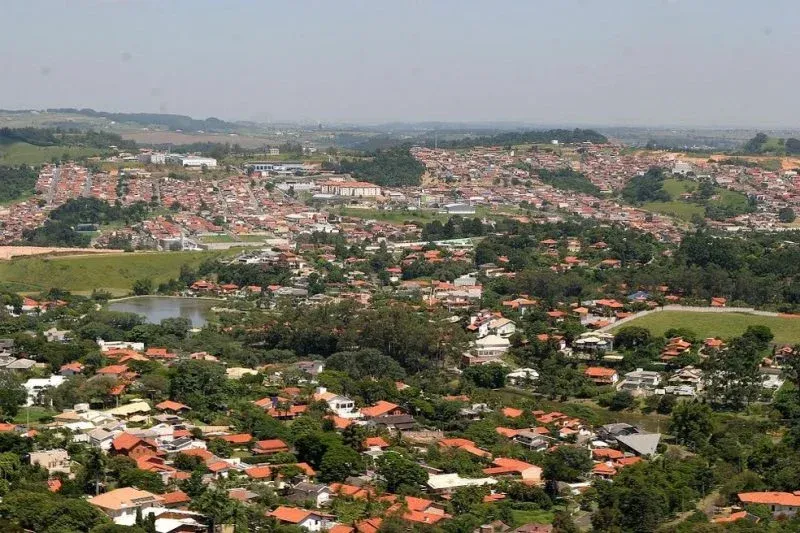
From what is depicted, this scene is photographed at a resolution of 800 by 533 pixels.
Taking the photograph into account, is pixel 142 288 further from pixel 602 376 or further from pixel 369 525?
pixel 369 525

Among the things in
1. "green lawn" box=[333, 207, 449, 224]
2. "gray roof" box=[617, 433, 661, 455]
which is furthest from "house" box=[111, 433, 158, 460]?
"green lawn" box=[333, 207, 449, 224]

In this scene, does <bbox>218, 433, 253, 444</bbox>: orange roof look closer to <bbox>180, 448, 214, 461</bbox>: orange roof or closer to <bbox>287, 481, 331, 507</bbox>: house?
<bbox>180, 448, 214, 461</bbox>: orange roof

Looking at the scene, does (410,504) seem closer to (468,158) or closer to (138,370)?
(138,370)

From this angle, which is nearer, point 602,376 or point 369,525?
point 369,525

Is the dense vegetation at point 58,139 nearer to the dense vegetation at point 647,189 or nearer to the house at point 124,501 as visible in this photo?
the dense vegetation at point 647,189

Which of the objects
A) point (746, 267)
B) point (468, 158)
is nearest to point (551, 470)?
point (746, 267)

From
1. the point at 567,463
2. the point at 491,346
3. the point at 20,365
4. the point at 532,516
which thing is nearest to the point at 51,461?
the point at 532,516
